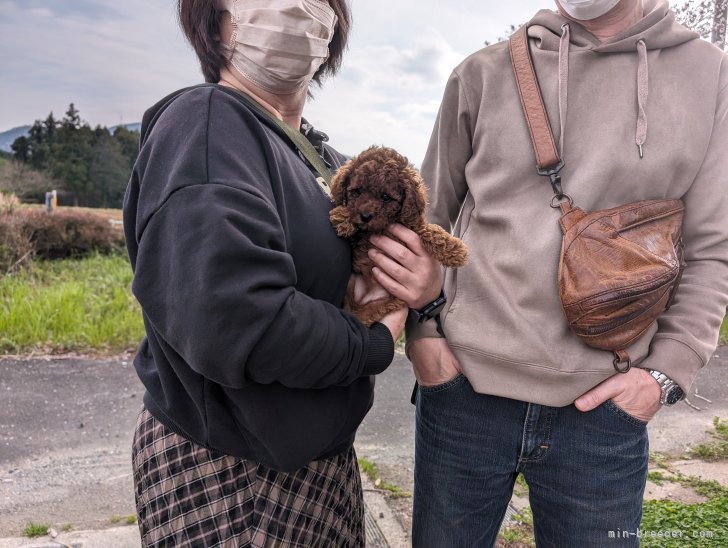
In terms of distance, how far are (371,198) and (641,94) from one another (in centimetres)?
92

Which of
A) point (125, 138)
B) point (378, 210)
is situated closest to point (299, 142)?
point (378, 210)

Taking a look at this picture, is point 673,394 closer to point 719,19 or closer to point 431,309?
point 431,309

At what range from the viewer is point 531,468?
1.88 metres

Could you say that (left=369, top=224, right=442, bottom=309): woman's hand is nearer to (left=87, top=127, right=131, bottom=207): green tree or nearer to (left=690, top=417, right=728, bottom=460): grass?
(left=690, top=417, right=728, bottom=460): grass

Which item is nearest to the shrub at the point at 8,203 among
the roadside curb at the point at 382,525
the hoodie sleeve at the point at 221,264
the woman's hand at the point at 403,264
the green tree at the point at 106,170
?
the green tree at the point at 106,170

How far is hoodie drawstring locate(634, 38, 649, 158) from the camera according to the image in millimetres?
1748

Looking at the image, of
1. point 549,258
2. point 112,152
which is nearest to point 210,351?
point 549,258

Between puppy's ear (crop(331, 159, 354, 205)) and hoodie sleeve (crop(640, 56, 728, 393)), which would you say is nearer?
puppy's ear (crop(331, 159, 354, 205))

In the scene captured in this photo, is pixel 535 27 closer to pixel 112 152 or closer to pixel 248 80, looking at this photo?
pixel 248 80

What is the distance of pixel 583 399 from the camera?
5.83 feet

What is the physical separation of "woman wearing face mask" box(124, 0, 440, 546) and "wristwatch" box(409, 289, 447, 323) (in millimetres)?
33

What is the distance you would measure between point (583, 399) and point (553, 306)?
0.99 feet

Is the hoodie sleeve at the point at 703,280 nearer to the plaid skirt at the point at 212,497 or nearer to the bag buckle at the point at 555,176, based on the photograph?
the bag buckle at the point at 555,176

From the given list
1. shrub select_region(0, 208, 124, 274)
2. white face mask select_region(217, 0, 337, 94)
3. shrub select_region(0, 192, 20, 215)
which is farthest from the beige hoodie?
shrub select_region(0, 192, 20, 215)
